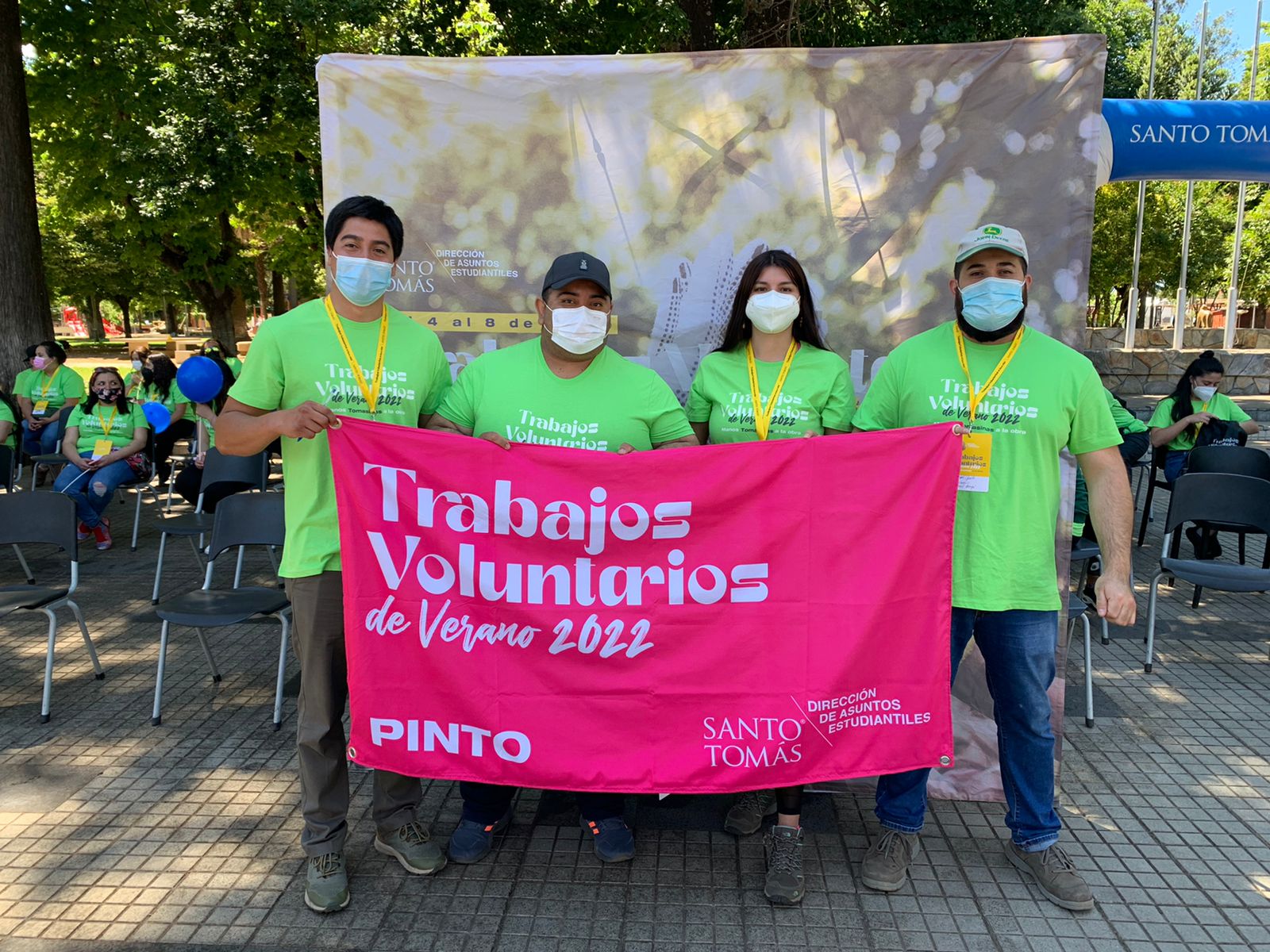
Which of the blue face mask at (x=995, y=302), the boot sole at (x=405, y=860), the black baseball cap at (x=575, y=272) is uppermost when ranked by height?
the black baseball cap at (x=575, y=272)

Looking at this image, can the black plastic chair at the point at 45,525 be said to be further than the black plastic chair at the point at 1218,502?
No

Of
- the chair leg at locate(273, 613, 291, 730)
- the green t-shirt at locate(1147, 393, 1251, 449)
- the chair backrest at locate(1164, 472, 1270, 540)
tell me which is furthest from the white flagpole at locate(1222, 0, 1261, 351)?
the chair leg at locate(273, 613, 291, 730)

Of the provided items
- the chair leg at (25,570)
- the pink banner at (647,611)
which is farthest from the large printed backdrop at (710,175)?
the chair leg at (25,570)

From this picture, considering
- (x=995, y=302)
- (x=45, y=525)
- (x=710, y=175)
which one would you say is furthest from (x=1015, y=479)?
(x=45, y=525)

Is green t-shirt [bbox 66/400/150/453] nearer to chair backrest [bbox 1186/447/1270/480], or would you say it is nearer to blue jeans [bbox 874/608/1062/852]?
blue jeans [bbox 874/608/1062/852]

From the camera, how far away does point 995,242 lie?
10.1 feet

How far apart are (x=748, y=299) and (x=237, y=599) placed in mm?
3234

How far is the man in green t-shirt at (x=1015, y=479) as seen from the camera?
121 inches

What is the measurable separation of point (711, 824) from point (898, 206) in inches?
106

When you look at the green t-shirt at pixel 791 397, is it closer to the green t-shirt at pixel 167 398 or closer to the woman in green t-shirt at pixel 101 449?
the woman in green t-shirt at pixel 101 449

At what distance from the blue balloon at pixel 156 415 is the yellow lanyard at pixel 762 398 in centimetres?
823

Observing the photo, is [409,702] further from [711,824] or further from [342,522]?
[711,824]

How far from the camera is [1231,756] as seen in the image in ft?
14.2

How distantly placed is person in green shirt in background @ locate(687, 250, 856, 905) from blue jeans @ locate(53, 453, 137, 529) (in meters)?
6.84
